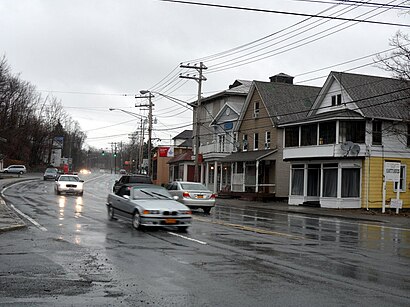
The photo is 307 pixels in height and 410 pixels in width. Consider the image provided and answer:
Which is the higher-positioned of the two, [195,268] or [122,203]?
[122,203]

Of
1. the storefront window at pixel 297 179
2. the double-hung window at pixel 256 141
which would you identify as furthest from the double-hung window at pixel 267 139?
the storefront window at pixel 297 179

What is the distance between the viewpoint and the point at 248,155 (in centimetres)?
4519

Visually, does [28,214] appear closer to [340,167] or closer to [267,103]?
[340,167]

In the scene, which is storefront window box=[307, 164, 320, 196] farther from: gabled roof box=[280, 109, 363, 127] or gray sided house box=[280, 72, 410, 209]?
gabled roof box=[280, 109, 363, 127]

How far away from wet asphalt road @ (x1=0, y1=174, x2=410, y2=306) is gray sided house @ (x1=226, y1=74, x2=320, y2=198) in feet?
85.7

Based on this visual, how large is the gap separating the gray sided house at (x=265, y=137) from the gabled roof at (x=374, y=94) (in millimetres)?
4122

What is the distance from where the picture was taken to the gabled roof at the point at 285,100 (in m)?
43.2

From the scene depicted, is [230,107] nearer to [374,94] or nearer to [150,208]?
[374,94]

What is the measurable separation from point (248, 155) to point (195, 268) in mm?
35499

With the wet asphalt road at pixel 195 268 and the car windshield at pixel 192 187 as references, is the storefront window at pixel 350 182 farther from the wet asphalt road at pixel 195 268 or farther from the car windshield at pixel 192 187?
the wet asphalt road at pixel 195 268

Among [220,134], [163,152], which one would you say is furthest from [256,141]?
[163,152]

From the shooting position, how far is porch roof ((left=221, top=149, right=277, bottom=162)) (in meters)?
42.9

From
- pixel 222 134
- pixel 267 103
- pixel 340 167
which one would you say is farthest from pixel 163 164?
pixel 340 167

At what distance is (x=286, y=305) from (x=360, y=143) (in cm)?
2907
